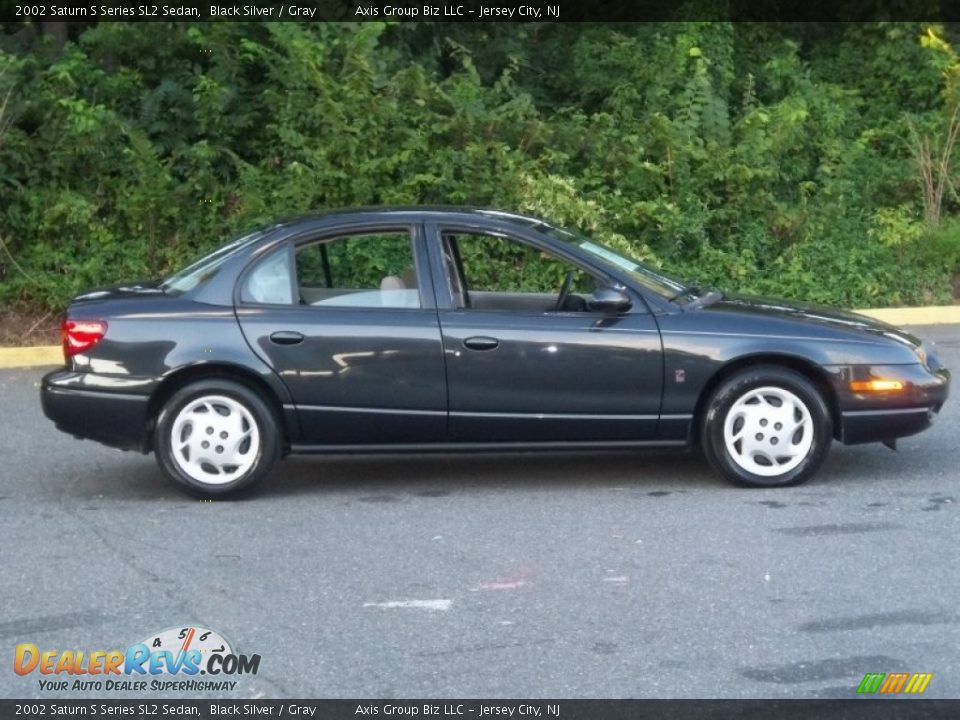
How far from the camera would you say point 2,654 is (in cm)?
554

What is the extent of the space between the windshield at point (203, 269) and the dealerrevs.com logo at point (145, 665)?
2608mm

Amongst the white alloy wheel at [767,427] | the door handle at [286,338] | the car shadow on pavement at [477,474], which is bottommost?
the car shadow on pavement at [477,474]

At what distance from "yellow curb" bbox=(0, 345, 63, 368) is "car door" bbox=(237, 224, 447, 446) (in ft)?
16.3

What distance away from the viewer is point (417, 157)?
14.2m

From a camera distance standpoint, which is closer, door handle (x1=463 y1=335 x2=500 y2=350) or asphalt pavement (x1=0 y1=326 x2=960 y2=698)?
asphalt pavement (x1=0 y1=326 x2=960 y2=698)

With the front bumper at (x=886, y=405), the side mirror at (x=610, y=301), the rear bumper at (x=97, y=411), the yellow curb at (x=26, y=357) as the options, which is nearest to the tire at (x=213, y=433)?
the rear bumper at (x=97, y=411)

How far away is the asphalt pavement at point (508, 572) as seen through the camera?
5348 millimetres

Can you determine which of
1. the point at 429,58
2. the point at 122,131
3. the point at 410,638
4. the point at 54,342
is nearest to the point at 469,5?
the point at 429,58

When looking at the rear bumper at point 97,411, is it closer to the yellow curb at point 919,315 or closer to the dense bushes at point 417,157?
the dense bushes at point 417,157

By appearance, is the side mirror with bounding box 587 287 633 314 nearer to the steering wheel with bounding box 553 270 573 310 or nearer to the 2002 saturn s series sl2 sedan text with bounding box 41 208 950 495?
the 2002 saturn s series sl2 sedan text with bounding box 41 208 950 495

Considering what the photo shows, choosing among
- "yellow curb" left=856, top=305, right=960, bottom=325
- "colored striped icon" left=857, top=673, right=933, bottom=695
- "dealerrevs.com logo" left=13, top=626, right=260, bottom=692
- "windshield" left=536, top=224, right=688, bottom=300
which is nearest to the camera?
"colored striped icon" left=857, top=673, right=933, bottom=695

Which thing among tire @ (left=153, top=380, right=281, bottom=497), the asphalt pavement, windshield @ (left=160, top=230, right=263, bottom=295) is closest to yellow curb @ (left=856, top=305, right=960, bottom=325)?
the asphalt pavement

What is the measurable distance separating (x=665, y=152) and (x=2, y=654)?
10428 millimetres

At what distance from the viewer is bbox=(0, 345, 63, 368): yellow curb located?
12.1 metres
